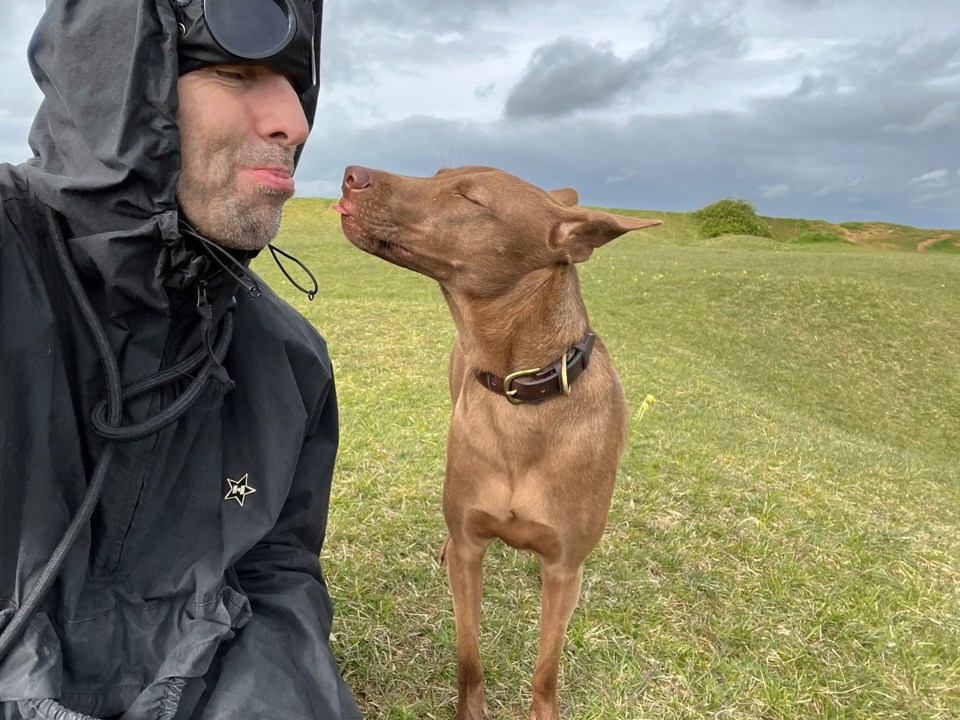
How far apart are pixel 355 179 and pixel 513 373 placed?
87cm

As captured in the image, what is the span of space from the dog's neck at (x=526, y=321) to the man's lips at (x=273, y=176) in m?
0.86

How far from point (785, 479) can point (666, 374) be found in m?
3.92

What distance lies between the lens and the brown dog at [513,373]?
2.51 metres

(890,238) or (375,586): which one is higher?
(890,238)

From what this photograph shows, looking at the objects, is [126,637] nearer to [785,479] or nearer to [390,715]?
[390,715]

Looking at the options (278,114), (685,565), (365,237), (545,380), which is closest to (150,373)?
(278,114)

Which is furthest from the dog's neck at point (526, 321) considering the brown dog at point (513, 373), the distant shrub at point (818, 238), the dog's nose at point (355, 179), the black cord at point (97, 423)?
the distant shrub at point (818, 238)

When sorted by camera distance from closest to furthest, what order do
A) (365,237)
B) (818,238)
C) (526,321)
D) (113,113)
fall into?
1. (113,113)
2. (365,237)
3. (526,321)
4. (818,238)

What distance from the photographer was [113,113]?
1.65m

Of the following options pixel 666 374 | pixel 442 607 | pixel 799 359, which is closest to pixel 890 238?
pixel 799 359

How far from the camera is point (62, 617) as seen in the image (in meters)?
1.83

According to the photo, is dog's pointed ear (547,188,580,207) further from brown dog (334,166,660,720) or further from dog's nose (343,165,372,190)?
dog's nose (343,165,372,190)

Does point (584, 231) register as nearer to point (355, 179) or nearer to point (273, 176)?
point (355, 179)

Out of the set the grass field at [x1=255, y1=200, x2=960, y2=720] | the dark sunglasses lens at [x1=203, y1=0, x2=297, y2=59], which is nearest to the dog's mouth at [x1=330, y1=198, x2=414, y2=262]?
the dark sunglasses lens at [x1=203, y1=0, x2=297, y2=59]
